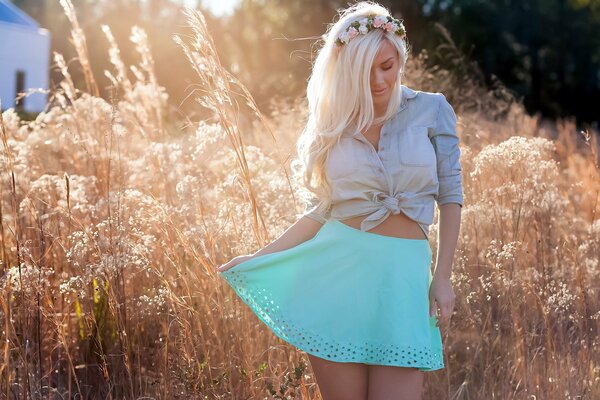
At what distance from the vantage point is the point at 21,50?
957 inches

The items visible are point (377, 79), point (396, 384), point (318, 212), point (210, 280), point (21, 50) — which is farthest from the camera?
point (21, 50)

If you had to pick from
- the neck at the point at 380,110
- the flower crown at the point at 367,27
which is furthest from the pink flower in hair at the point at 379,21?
the neck at the point at 380,110

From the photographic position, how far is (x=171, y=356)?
3.70 meters

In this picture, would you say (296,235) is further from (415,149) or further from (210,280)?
(210,280)

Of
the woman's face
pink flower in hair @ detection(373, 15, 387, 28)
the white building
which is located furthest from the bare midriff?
the white building

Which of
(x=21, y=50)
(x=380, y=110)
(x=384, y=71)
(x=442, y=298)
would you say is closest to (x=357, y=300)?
(x=442, y=298)

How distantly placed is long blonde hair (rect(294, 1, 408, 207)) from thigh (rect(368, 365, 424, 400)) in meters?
0.56

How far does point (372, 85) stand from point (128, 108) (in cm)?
268

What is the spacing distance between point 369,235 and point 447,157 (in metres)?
0.35

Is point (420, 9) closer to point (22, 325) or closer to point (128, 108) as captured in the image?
point (128, 108)

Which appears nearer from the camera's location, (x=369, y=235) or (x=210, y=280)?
(x=369, y=235)

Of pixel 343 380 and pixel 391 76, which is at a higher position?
pixel 391 76

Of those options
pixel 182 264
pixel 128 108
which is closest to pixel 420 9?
pixel 128 108

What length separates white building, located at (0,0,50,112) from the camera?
2338cm
